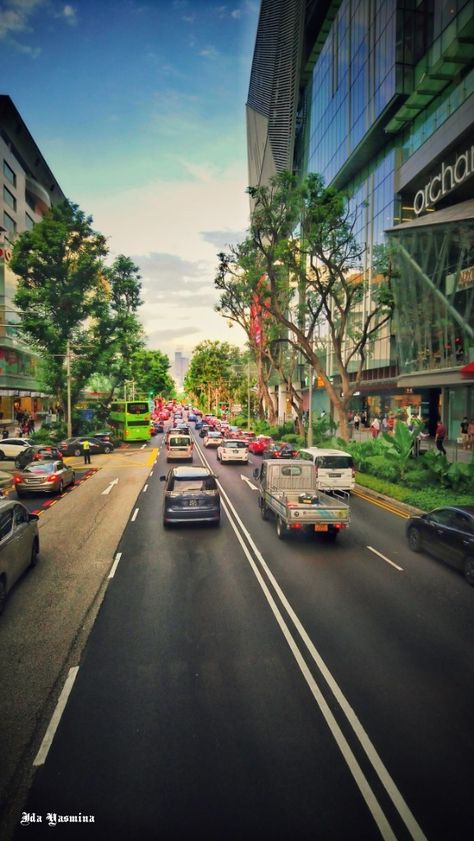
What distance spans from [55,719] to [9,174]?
71.9 m

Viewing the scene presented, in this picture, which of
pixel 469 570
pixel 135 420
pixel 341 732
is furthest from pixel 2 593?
pixel 135 420

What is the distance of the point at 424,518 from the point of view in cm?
1358

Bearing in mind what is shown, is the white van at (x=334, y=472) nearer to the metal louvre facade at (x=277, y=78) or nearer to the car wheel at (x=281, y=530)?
the car wheel at (x=281, y=530)

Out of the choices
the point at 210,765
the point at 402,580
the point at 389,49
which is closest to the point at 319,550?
the point at 402,580

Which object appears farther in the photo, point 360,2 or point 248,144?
point 248,144

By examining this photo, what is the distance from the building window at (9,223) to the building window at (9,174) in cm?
457

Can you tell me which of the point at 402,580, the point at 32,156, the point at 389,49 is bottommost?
the point at 402,580

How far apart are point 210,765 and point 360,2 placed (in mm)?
65763

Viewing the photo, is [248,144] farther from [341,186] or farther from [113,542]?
[113,542]

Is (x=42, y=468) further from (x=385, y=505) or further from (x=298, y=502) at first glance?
(x=385, y=505)

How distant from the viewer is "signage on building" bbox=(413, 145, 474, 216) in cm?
3064

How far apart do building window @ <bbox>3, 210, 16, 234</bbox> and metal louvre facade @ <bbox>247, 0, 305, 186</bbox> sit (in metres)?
33.6

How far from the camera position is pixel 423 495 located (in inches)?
778
